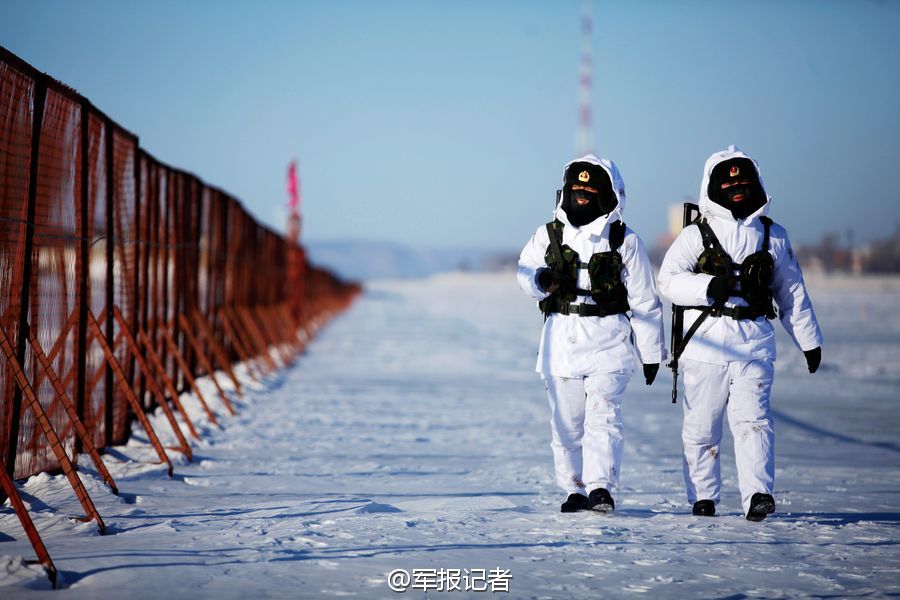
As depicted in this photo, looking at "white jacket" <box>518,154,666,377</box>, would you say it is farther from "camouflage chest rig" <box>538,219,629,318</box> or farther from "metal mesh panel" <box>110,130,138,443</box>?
"metal mesh panel" <box>110,130,138,443</box>

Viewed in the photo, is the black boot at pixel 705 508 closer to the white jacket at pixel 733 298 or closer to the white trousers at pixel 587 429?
the white trousers at pixel 587 429

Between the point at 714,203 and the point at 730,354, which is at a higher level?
the point at 714,203

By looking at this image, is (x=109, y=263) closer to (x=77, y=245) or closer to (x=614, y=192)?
(x=77, y=245)

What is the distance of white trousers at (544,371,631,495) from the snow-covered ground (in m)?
0.23

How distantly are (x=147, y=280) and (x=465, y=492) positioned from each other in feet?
13.4

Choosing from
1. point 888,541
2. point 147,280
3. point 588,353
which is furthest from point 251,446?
point 888,541

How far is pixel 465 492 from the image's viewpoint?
6.37 metres

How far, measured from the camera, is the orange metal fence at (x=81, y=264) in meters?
5.49

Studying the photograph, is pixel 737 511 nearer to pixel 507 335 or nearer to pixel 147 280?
pixel 147 280

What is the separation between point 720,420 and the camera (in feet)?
19.0

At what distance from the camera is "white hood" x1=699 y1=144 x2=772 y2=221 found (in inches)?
233

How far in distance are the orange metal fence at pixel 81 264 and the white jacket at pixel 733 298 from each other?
11.4 feet

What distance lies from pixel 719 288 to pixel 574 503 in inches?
58.2

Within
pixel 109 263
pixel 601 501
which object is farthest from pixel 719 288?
pixel 109 263
